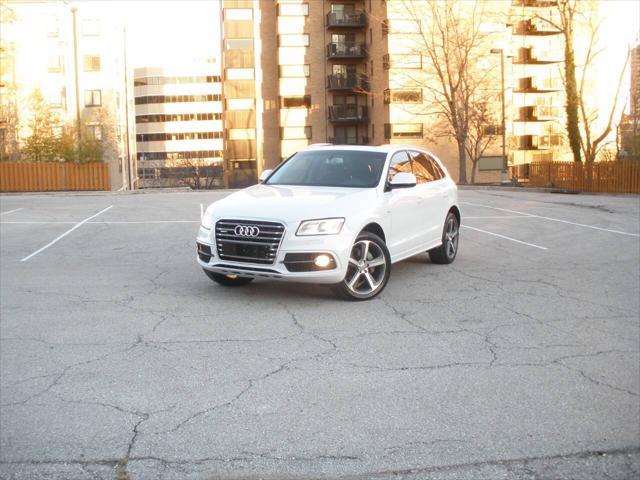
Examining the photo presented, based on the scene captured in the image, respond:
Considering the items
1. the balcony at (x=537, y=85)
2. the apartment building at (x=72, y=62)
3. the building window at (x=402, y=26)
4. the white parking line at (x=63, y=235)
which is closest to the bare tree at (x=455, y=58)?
the building window at (x=402, y=26)

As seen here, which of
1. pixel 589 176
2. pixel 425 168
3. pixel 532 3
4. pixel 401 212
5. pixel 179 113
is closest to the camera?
pixel 401 212

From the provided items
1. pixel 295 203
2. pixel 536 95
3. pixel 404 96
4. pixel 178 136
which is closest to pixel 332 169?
pixel 295 203

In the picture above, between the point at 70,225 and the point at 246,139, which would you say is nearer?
the point at 70,225

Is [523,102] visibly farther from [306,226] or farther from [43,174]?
[306,226]

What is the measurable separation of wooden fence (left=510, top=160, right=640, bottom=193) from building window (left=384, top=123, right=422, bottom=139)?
19053 mm

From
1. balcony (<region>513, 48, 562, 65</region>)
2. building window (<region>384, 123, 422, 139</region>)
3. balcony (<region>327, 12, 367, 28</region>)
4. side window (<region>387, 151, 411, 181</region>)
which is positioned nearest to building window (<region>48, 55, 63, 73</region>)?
balcony (<region>327, 12, 367, 28</region>)

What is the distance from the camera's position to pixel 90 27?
62.1 m

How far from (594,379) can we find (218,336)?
125 inches

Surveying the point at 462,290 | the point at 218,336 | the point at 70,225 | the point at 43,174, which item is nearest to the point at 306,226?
the point at 218,336

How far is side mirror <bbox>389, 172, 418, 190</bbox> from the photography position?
909cm

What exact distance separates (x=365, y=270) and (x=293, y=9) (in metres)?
59.6

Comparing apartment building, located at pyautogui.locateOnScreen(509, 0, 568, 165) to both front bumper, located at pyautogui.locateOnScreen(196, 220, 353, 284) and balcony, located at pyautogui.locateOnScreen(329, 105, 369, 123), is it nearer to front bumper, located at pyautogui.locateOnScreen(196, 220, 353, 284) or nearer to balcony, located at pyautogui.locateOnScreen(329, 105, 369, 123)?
balcony, located at pyautogui.locateOnScreen(329, 105, 369, 123)

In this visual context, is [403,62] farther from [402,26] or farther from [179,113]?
[179,113]

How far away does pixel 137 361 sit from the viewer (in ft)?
19.9
